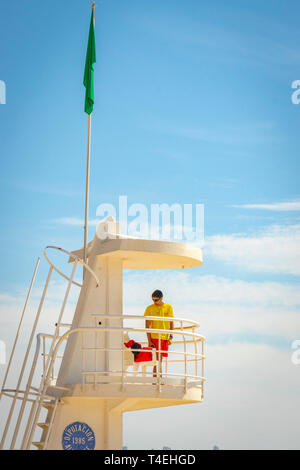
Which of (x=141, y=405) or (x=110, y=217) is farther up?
(x=110, y=217)

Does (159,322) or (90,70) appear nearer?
(159,322)

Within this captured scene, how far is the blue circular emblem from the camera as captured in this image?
18906 mm

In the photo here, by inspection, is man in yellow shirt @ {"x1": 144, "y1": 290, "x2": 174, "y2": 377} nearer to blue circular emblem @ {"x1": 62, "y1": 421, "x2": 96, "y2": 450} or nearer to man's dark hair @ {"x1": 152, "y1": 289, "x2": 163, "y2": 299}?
man's dark hair @ {"x1": 152, "y1": 289, "x2": 163, "y2": 299}

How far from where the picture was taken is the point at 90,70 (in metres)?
23.8

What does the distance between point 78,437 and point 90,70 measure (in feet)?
34.7

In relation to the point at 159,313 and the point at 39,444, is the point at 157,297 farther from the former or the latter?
the point at 39,444

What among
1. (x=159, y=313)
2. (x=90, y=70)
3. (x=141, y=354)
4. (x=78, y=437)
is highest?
(x=90, y=70)

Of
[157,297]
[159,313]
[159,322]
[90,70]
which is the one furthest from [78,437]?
[90,70]

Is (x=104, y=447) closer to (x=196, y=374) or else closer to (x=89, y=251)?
(x=196, y=374)

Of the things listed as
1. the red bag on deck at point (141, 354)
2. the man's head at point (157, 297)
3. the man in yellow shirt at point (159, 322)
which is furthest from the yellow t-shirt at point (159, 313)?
the red bag on deck at point (141, 354)

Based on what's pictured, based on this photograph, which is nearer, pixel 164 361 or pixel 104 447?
pixel 104 447

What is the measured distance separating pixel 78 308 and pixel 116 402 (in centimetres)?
253
